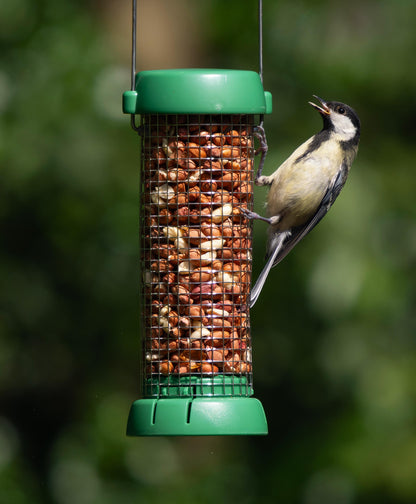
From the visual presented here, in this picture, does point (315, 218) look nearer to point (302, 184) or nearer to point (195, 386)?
point (302, 184)

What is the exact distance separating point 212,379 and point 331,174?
167 centimetres

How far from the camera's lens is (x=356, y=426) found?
849cm

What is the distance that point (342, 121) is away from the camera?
632cm

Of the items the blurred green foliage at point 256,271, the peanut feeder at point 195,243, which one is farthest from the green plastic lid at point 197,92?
the blurred green foliage at point 256,271

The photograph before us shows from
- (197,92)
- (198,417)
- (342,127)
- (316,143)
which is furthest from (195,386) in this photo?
(342,127)

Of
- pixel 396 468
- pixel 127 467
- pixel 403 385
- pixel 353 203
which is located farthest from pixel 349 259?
pixel 127 467

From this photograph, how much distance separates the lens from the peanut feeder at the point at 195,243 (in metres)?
5.04

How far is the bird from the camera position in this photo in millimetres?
6223

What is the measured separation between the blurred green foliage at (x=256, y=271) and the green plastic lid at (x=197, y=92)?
3.20m

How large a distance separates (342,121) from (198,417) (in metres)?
2.17

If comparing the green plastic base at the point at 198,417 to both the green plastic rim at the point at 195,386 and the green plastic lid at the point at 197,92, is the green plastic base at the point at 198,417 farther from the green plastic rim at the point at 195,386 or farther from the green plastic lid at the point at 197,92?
the green plastic lid at the point at 197,92

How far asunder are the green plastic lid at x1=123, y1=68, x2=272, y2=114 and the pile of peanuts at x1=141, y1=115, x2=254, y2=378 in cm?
21

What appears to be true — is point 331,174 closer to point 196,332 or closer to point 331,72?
point 196,332

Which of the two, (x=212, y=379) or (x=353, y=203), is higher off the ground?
(x=353, y=203)
